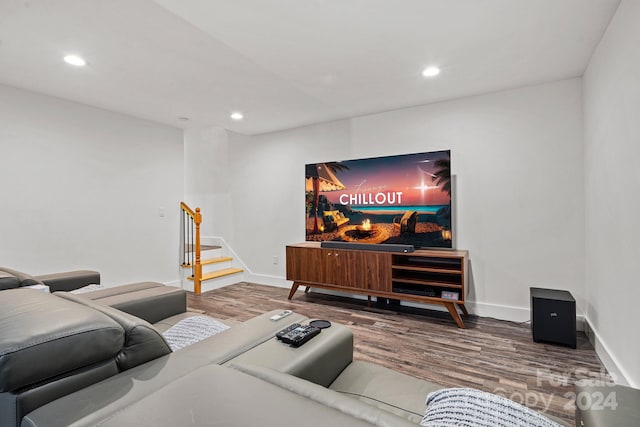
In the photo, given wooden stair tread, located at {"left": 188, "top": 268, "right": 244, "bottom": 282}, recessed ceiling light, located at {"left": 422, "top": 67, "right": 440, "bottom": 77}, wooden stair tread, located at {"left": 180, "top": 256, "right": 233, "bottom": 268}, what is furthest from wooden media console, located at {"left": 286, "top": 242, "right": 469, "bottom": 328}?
recessed ceiling light, located at {"left": 422, "top": 67, "right": 440, "bottom": 77}

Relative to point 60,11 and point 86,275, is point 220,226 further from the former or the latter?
point 60,11

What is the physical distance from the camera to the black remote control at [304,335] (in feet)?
4.08

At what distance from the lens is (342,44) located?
2.29m

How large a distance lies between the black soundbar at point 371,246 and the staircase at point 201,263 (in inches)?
71.8

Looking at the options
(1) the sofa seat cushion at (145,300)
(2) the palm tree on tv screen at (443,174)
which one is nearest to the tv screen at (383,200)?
(2) the palm tree on tv screen at (443,174)

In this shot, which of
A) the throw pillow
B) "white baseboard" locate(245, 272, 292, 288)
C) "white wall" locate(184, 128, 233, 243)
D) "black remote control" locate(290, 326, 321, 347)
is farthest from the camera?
"white wall" locate(184, 128, 233, 243)

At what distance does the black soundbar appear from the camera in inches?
131

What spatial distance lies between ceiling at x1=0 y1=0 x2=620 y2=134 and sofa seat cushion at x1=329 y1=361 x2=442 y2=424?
2.01m

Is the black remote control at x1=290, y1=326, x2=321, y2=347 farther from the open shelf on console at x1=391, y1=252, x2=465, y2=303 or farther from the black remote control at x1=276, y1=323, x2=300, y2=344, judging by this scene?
the open shelf on console at x1=391, y1=252, x2=465, y2=303

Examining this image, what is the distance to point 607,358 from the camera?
2.19 m

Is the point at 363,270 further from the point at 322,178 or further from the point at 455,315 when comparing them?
the point at 322,178

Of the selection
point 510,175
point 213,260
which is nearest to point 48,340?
point 510,175

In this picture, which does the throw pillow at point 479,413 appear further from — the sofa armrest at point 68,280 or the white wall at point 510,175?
the sofa armrest at point 68,280

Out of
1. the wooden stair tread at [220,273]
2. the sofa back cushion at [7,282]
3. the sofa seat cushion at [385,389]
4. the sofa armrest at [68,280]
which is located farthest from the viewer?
the wooden stair tread at [220,273]
